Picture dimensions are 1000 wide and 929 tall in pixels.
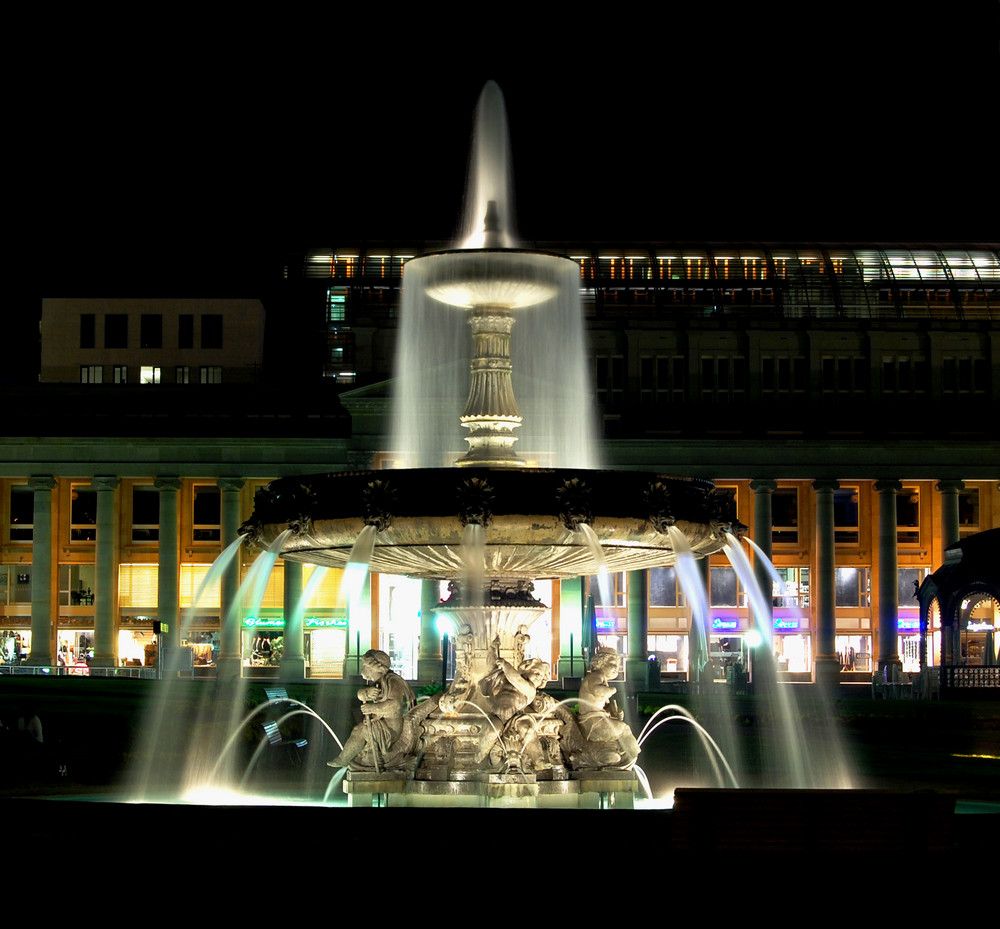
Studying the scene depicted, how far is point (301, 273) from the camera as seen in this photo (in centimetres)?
10662

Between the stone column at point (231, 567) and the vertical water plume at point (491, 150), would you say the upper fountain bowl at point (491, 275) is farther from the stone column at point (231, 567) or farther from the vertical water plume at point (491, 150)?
the stone column at point (231, 567)

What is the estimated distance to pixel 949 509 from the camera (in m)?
88.1

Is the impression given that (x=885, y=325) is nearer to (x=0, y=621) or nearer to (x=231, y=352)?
(x=231, y=352)

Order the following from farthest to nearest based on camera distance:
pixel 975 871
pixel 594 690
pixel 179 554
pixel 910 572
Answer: pixel 910 572 → pixel 179 554 → pixel 594 690 → pixel 975 871

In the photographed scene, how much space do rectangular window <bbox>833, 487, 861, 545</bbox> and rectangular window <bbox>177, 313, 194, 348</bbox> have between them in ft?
132

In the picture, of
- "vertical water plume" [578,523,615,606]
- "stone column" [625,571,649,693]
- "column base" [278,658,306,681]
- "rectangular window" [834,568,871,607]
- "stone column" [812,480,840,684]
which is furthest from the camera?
"rectangular window" [834,568,871,607]

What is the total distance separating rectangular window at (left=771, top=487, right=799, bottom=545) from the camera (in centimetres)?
10012

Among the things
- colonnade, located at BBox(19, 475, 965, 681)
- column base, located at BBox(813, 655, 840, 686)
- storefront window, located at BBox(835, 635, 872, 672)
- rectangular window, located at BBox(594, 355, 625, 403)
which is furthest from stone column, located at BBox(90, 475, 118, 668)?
storefront window, located at BBox(835, 635, 872, 672)

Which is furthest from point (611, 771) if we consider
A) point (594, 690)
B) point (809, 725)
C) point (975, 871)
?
point (809, 725)

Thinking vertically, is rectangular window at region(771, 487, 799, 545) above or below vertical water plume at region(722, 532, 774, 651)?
above

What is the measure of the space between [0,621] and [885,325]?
5188cm

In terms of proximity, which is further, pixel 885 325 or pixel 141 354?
pixel 141 354

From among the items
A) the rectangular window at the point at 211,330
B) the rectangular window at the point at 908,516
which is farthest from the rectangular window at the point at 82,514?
the rectangular window at the point at 908,516

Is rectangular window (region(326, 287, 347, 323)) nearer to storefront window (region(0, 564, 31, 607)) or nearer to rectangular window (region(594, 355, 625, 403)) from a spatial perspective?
rectangular window (region(594, 355, 625, 403))
